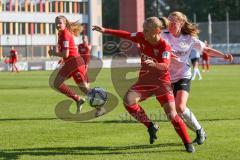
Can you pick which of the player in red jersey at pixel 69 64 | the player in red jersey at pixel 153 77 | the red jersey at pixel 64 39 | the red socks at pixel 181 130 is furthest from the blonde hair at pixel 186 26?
the red jersey at pixel 64 39

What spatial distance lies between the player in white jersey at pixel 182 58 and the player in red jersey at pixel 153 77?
1.15ft

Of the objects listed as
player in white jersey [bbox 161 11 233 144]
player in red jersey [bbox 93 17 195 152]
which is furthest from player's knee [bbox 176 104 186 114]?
player in red jersey [bbox 93 17 195 152]

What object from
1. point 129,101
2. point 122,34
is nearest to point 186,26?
point 122,34

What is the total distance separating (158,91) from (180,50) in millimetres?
920

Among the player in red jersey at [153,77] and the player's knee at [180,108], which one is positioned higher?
the player in red jersey at [153,77]

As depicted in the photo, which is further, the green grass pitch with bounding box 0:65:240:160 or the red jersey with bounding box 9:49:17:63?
the red jersey with bounding box 9:49:17:63

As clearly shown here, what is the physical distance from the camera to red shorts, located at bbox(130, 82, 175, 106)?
31.2 feet

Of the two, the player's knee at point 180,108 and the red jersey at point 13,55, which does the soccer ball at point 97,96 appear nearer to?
the player's knee at point 180,108

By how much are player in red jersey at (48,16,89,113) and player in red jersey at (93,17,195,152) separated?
4.38 m

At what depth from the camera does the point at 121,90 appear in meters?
18.7

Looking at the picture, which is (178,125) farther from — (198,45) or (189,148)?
(198,45)

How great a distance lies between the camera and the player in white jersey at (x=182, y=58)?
9891 mm

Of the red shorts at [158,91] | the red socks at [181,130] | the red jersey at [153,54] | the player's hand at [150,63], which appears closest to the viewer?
the player's hand at [150,63]

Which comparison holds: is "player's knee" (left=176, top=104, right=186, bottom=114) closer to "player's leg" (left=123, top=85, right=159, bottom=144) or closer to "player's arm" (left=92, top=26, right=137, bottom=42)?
"player's leg" (left=123, top=85, right=159, bottom=144)
